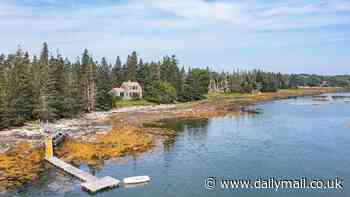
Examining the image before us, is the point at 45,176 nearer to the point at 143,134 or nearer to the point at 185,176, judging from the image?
the point at 185,176

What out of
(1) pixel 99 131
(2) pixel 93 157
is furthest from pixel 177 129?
(2) pixel 93 157

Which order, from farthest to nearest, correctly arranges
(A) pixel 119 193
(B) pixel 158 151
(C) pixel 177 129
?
(C) pixel 177 129 < (B) pixel 158 151 < (A) pixel 119 193

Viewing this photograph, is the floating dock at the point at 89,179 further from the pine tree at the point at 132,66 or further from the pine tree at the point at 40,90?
the pine tree at the point at 132,66

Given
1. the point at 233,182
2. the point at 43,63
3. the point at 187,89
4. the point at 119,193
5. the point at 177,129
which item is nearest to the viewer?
the point at 119,193

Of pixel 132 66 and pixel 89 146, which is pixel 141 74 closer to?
pixel 132 66

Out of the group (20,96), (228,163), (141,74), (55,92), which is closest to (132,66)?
(141,74)

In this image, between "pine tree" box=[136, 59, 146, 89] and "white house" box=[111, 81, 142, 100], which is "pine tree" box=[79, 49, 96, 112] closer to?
"white house" box=[111, 81, 142, 100]

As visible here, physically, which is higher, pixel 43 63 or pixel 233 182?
pixel 43 63
